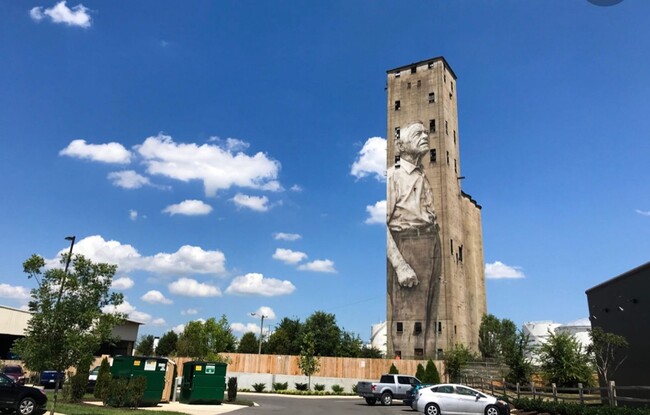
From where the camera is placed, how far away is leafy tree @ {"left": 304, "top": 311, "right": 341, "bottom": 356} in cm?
8088

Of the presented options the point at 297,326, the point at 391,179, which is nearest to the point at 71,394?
the point at 391,179

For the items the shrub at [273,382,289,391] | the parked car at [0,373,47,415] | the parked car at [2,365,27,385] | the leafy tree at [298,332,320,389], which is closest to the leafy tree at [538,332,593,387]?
the leafy tree at [298,332,320,389]

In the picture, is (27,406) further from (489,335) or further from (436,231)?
(489,335)

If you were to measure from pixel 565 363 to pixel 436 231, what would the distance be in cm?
3972

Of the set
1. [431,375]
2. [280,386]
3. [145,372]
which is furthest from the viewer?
[431,375]

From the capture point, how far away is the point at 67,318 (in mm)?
14836

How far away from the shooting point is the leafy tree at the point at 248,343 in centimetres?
8344

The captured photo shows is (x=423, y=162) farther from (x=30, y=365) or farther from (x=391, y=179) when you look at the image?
(x=30, y=365)

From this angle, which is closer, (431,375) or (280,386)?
(280,386)

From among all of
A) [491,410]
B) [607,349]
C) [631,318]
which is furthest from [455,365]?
[491,410]

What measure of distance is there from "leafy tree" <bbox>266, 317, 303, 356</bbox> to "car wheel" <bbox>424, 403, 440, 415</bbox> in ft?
191

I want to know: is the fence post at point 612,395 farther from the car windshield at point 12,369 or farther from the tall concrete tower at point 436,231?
the tall concrete tower at point 436,231

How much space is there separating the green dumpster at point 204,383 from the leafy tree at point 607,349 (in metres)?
20.5

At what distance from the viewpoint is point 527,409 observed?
956 inches
